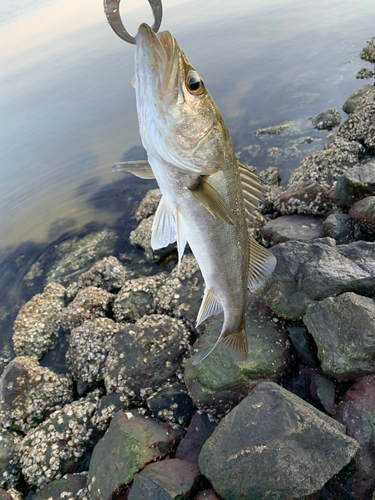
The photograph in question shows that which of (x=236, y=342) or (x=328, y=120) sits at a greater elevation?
(x=236, y=342)

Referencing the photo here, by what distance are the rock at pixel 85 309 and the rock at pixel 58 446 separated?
187cm

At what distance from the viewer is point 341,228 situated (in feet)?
16.2

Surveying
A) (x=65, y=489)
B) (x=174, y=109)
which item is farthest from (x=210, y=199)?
(x=65, y=489)

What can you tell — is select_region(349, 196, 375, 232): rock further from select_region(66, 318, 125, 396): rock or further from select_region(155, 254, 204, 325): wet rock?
select_region(66, 318, 125, 396): rock

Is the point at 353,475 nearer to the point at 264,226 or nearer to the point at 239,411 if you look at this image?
the point at 239,411

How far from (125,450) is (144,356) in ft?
3.89

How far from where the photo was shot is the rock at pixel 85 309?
5945 mm

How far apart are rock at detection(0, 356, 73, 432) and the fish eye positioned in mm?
4788

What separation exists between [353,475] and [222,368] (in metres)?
1.55

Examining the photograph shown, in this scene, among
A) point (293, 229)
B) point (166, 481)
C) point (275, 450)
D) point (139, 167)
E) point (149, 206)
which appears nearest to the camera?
point (139, 167)

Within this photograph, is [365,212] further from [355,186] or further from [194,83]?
[194,83]

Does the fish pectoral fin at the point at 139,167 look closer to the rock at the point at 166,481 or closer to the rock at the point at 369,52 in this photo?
the rock at the point at 166,481

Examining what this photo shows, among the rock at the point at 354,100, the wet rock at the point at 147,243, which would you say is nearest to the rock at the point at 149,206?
the wet rock at the point at 147,243

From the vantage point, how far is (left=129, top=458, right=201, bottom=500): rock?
278 cm
